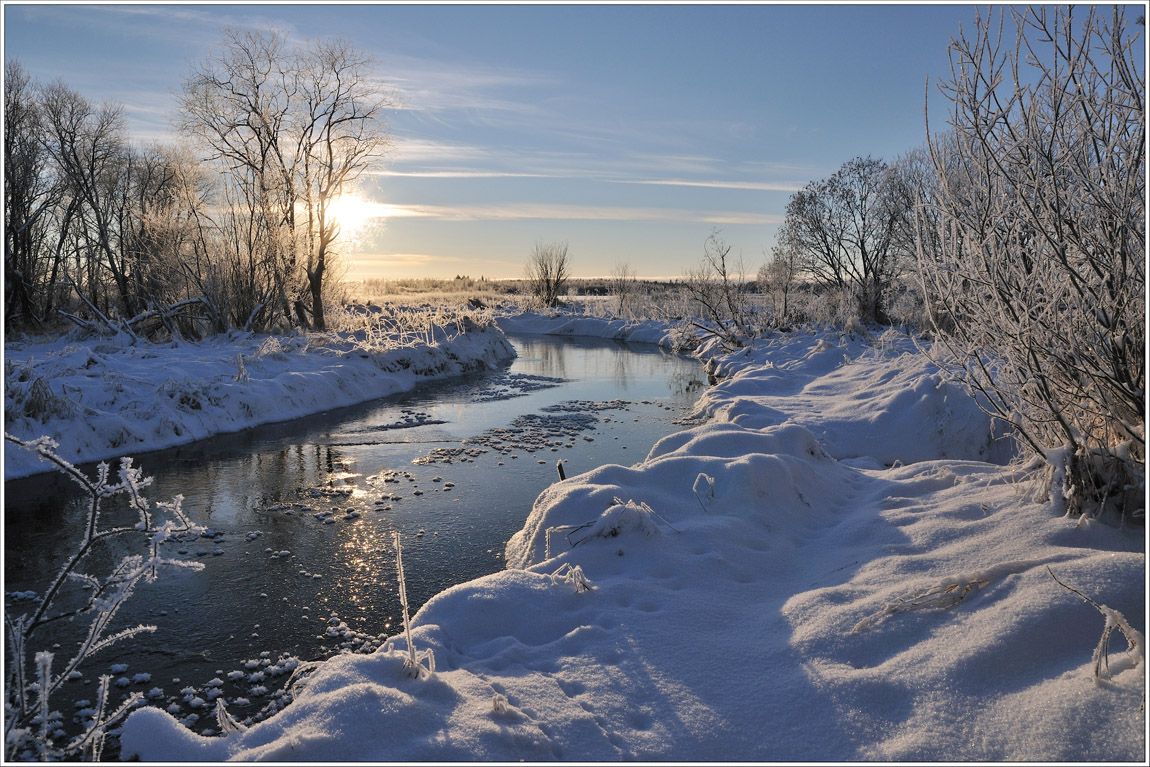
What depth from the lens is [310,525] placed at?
634 centimetres

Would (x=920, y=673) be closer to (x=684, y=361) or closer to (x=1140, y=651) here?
(x=1140, y=651)

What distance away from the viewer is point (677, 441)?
725 cm

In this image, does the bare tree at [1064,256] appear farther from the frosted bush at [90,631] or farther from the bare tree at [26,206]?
the bare tree at [26,206]

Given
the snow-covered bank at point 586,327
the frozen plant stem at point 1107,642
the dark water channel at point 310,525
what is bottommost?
the dark water channel at point 310,525

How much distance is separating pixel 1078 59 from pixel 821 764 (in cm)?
351

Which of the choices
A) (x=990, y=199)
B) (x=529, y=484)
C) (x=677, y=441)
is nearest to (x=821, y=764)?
(x=990, y=199)

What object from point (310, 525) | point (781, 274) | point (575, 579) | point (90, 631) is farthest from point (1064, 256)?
point (781, 274)

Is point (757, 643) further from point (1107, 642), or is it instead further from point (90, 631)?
point (90, 631)

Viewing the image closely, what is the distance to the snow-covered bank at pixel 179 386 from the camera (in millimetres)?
8422

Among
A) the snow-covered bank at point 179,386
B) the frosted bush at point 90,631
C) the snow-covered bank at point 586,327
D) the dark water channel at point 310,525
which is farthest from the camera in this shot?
the snow-covered bank at point 586,327

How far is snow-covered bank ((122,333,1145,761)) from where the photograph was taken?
2598mm

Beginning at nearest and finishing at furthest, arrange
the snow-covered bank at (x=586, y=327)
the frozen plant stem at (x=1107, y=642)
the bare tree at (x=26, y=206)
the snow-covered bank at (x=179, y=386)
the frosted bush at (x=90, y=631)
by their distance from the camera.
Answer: the frosted bush at (x=90, y=631) → the frozen plant stem at (x=1107, y=642) → the snow-covered bank at (x=179, y=386) → the bare tree at (x=26, y=206) → the snow-covered bank at (x=586, y=327)

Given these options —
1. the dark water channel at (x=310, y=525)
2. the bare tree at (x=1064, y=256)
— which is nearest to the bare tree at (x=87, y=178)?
the dark water channel at (x=310, y=525)

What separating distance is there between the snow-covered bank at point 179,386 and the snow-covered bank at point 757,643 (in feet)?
21.9
